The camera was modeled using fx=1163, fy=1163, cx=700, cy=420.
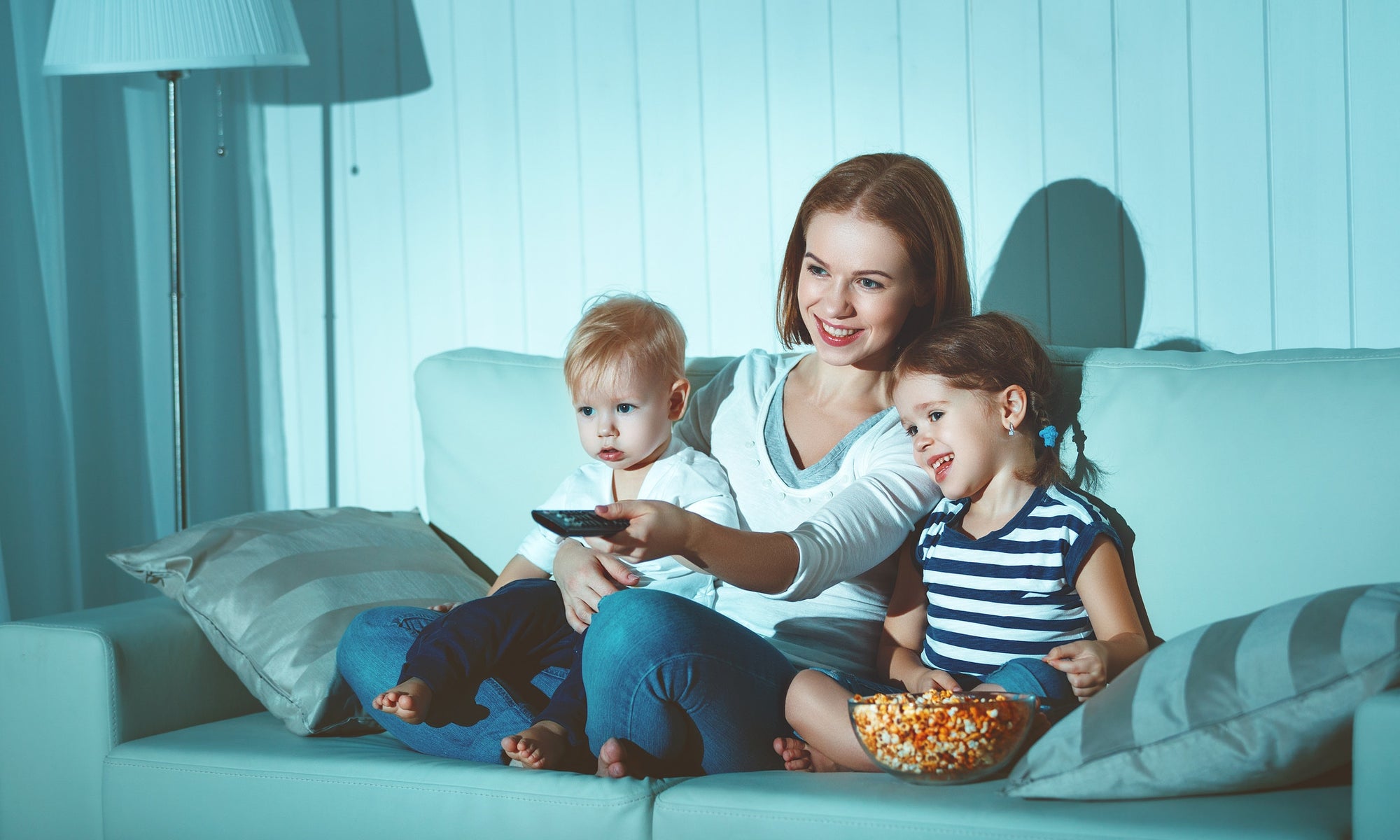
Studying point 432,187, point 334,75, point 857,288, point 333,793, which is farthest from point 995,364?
point 334,75

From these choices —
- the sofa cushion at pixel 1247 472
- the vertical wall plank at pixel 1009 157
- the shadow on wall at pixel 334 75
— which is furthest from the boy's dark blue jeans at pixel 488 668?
the shadow on wall at pixel 334 75

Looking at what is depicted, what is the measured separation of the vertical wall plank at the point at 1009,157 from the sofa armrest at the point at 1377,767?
1068 millimetres

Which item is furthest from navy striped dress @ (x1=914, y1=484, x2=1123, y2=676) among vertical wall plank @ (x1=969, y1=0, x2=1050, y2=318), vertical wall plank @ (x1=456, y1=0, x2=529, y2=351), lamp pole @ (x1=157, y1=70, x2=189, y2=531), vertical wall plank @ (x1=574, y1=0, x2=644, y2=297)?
lamp pole @ (x1=157, y1=70, x2=189, y2=531)

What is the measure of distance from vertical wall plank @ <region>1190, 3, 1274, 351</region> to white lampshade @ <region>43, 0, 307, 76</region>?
1.51 m

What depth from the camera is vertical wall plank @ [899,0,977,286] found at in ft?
6.33

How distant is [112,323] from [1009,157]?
1.64 metres

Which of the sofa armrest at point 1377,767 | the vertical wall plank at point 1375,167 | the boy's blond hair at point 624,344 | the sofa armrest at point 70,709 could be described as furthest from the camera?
the vertical wall plank at point 1375,167

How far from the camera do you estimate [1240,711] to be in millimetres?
999

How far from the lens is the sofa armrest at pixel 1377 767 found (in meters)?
0.91

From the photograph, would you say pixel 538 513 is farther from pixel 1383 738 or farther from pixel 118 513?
pixel 118 513

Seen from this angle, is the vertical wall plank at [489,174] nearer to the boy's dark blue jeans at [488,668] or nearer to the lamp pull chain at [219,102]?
the lamp pull chain at [219,102]

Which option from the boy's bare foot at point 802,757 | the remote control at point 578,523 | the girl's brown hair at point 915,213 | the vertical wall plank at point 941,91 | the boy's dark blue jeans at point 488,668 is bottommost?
the boy's bare foot at point 802,757

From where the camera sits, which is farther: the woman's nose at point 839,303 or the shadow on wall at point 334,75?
the shadow on wall at point 334,75

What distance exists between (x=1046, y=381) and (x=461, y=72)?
1359 mm
